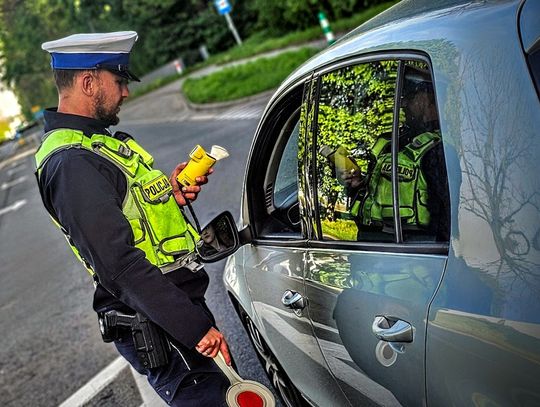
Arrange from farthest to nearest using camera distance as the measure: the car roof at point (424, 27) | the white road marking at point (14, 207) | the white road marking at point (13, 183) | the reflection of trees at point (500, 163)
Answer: the white road marking at point (13, 183) < the white road marking at point (14, 207) < the car roof at point (424, 27) < the reflection of trees at point (500, 163)

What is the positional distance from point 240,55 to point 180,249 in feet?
77.7

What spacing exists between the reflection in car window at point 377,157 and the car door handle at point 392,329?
229 mm

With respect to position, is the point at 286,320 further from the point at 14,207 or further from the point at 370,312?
the point at 14,207

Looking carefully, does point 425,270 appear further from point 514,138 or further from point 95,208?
point 95,208

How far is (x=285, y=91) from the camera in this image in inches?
104

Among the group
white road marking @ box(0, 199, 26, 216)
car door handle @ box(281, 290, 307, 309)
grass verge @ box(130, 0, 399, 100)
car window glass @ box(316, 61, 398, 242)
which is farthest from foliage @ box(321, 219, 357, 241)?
white road marking @ box(0, 199, 26, 216)

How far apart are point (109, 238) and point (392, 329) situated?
3.27 feet

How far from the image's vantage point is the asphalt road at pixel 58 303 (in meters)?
4.93

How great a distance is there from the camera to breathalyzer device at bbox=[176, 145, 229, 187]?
2.76m

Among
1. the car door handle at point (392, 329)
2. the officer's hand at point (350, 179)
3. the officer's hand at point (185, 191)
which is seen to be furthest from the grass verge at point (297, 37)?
the car door handle at point (392, 329)

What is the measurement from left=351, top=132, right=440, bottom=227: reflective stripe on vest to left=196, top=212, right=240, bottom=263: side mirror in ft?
2.85

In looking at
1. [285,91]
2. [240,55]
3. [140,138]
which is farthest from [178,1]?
[285,91]

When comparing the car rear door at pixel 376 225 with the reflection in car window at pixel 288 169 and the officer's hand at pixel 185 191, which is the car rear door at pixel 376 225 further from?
the officer's hand at pixel 185 191

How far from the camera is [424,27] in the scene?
1.72 m
